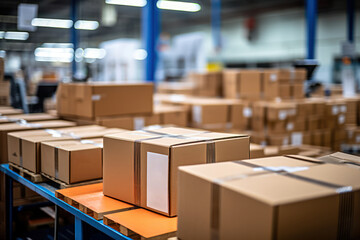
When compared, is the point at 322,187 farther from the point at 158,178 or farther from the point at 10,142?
the point at 10,142

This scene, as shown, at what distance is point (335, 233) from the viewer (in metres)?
1.43

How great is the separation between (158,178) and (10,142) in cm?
177

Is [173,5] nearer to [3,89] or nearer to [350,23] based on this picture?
[350,23]

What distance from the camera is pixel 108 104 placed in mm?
3891

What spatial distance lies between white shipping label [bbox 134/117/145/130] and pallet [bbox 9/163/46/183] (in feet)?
4.29

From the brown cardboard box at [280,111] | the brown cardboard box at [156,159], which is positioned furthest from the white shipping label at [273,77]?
the brown cardboard box at [156,159]

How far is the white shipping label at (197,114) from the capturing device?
5126 millimetres

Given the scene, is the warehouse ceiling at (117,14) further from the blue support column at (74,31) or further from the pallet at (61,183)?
the pallet at (61,183)

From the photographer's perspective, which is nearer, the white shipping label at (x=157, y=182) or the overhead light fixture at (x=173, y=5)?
the white shipping label at (x=157, y=182)

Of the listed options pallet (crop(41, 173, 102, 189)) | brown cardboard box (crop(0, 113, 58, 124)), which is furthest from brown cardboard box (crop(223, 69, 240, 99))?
pallet (crop(41, 173, 102, 189))

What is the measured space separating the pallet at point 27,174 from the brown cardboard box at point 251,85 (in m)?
3.63

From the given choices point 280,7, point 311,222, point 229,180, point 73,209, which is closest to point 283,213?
point 311,222

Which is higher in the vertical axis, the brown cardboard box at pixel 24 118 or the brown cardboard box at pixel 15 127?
the brown cardboard box at pixel 24 118

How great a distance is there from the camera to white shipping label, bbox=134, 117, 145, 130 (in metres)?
4.10
